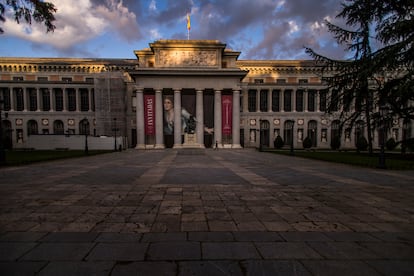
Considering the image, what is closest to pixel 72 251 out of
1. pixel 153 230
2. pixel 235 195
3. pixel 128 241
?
pixel 128 241

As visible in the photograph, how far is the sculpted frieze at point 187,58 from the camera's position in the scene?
4006 cm

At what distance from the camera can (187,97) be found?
39406 mm

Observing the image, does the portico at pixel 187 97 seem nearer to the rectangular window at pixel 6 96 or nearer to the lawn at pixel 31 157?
the lawn at pixel 31 157

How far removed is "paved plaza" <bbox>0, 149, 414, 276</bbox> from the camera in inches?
99.0

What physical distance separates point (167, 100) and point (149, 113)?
441cm

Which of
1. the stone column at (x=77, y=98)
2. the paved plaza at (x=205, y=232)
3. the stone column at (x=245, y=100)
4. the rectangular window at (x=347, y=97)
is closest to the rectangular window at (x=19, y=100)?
the stone column at (x=77, y=98)

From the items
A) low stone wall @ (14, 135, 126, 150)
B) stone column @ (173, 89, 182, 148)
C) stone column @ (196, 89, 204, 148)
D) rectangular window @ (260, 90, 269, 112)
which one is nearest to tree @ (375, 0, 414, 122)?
stone column @ (196, 89, 204, 148)

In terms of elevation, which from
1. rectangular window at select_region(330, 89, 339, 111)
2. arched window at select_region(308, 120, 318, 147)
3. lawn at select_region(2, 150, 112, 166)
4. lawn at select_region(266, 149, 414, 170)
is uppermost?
rectangular window at select_region(330, 89, 339, 111)

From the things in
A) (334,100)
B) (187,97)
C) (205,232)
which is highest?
(187,97)

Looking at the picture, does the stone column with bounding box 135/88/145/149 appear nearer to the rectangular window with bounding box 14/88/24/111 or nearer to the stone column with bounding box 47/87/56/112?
the stone column with bounding box 47/87/56/112

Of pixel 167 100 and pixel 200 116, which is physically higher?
pixel 167 100

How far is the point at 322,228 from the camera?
362cm

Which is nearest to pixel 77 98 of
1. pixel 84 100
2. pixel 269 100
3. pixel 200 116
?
pixel 84 100

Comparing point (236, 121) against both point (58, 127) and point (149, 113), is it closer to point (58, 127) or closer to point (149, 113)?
point (149, 113)
